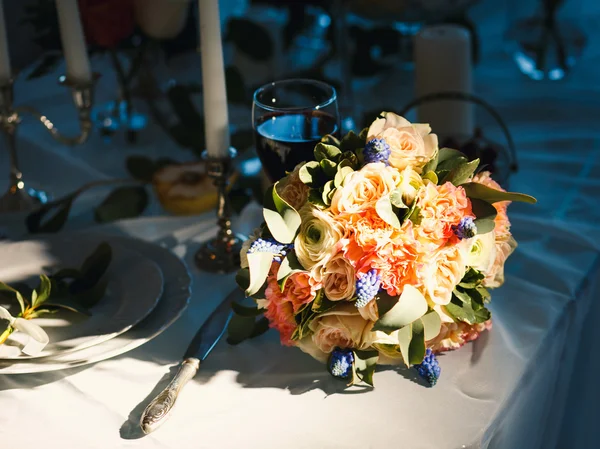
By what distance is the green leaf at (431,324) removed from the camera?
2.41ft

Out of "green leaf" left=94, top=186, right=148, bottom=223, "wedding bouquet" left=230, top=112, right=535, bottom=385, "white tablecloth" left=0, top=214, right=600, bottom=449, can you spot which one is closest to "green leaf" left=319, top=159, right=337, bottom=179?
"wedding bouquet" left=230, top=112, right=535, bottom=385

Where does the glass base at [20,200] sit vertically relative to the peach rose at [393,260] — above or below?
below

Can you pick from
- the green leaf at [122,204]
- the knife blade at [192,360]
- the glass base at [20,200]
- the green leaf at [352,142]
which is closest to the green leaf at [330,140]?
the green leaf at [352,142]

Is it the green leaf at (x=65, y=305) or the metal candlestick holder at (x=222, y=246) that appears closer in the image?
the green leaf at (x=65, y=305)

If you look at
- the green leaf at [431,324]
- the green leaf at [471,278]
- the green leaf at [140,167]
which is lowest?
the green leaf at [140,167]

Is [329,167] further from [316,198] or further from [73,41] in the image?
[73,41]

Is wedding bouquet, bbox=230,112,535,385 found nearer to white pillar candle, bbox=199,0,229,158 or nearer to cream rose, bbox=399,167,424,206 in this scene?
cream rose, bbox=399,167,424,206

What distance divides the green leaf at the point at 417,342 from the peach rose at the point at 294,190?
0.53 ft

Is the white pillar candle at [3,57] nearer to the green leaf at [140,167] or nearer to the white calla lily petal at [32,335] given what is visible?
the green leaf at [140,167]

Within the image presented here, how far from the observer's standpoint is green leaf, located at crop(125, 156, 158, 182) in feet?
→ 4.17

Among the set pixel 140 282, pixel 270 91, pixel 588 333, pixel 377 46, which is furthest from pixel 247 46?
pixel 588 333

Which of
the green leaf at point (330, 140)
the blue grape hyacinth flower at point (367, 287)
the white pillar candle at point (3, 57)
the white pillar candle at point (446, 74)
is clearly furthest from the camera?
the white pillar candle at point (446, 74)

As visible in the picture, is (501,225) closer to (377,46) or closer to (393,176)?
(393,176)

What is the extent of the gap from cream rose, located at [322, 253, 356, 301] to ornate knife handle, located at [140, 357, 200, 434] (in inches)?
6.8
